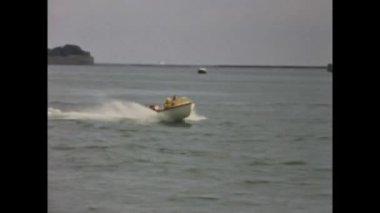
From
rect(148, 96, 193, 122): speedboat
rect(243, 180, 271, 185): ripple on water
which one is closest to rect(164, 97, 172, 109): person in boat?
rect(148, 96, 193, 122): speedboat

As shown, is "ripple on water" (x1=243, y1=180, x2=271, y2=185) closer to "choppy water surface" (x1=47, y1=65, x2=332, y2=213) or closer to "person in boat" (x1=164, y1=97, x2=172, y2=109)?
"choppy water surface" (x1=47, y1=65, x2=332, y2=213)

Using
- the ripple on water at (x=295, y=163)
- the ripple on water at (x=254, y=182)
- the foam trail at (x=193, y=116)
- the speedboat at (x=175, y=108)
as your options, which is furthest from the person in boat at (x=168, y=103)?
the ripple on water at (x=295, y=163)

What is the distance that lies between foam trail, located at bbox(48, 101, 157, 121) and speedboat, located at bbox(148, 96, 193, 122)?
39mm

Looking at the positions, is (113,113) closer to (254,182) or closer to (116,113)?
(116,113)

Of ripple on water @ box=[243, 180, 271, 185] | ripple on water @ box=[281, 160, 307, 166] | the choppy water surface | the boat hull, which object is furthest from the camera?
ripple on water @ box=[281, 160, 307, 166]

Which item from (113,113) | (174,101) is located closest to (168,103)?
(174,101)

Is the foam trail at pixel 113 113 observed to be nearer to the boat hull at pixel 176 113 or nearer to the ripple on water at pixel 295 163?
the boat hull at pixel 176 113

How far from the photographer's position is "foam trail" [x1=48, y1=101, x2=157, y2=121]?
265cm

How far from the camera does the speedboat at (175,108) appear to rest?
93.5 inches

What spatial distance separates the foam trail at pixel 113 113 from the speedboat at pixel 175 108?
39 millimetres
